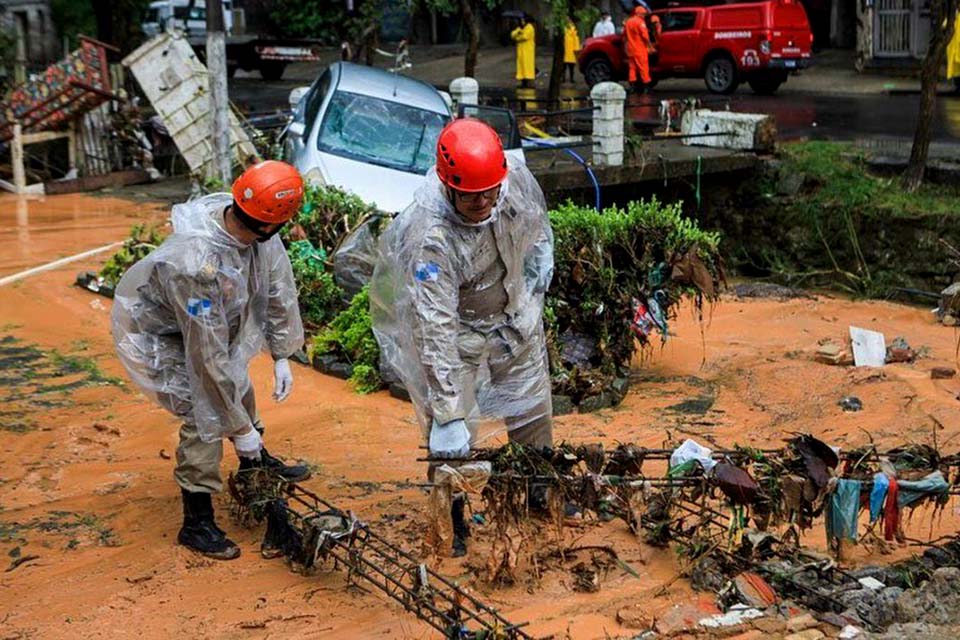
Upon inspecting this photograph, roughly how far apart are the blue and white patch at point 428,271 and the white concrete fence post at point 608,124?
27.9 ft

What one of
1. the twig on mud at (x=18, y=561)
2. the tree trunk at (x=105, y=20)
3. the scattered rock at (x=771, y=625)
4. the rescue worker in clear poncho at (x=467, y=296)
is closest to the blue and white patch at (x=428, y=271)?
the rescue worker in clear poncho at (x=467, y=296)

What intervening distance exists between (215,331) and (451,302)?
105 centimetres

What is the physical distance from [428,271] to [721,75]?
58.4 feet

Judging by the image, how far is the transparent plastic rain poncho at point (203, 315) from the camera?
541cm

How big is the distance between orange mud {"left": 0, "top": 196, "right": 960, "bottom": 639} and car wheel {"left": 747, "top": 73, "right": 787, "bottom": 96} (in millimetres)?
11319

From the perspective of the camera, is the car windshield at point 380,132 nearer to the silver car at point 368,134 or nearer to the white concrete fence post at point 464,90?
the silver car at point 368,134

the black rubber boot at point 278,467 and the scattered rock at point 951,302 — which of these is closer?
the black rubber boot at point 278,467

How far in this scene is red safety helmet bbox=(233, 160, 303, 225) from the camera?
209 inches

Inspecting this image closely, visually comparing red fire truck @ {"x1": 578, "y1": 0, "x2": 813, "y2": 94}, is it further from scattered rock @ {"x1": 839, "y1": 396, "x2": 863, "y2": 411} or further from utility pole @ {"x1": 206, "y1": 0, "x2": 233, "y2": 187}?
scattered rock @ {"x1": 839, "y1": 396, "x2": 863, "y2": 411}

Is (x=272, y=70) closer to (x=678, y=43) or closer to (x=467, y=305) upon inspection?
(x=678, y=43)

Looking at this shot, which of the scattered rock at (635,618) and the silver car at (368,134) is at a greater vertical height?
the silver car at (368,134)

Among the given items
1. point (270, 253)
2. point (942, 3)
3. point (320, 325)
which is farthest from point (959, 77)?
point (270, 253)

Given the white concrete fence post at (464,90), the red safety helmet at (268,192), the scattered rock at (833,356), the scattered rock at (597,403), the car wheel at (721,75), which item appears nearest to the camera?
the red safety helmet at (268,192)

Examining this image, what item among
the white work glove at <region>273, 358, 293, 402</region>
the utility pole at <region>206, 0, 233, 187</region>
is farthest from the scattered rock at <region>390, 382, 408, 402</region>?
the utility pole at <region>206, 0, 233, 187</region>
